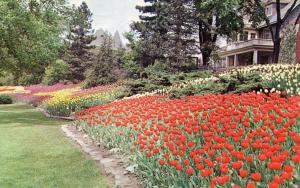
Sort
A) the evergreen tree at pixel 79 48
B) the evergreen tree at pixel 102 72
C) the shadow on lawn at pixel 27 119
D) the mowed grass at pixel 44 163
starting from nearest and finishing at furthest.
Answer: the mowed grass at pixel 44 163 < the shadow on lawn at pixel 27 119 < the evergreen tree at pixel 102 72 < the evergreen tree at pixel 79 48

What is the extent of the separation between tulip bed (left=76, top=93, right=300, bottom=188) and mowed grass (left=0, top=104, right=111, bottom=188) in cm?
79

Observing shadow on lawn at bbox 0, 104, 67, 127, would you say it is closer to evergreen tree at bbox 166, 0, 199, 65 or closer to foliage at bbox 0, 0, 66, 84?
foliage at bbox 0, 0, 66, 84

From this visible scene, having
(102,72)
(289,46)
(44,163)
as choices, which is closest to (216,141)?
(44,163)

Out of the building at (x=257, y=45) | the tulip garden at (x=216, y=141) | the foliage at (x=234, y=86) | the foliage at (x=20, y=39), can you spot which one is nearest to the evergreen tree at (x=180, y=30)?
the foliage at (x=20, y=39)

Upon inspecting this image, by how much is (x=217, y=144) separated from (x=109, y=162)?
11.3ft

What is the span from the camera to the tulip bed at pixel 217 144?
4.42 meters

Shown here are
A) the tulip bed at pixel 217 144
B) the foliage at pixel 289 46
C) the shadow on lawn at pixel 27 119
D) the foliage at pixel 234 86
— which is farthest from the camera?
the foliage at pixel 289 46

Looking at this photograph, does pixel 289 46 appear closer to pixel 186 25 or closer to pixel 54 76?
pixel 186 25

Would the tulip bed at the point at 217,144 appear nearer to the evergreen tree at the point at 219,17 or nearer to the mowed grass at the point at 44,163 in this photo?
the mowed grass at the point at 44,163

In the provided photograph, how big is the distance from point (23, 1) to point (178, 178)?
61.7 feet

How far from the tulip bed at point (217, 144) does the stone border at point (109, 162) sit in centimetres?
21

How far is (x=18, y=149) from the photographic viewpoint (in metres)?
10.5

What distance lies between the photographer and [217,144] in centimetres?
520

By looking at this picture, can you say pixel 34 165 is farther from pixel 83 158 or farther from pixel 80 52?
pixel 80 52
